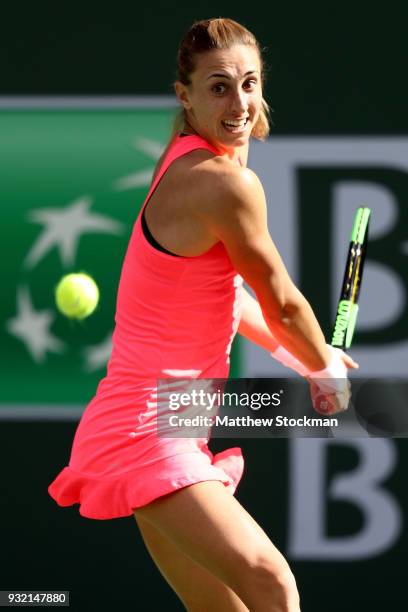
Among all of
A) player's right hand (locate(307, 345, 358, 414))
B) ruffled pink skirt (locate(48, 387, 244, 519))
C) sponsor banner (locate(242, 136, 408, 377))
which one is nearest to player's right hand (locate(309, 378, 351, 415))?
player's right hand (locate(307, 345, 358, 414))

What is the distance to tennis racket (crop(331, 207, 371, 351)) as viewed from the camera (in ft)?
10.3

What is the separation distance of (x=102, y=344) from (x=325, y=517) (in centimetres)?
85

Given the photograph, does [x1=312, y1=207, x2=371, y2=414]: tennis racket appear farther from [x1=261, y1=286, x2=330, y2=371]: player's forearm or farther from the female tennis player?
[x1=261, y1=286, x2=330, y2=371]: player's forearm

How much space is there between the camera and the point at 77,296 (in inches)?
147

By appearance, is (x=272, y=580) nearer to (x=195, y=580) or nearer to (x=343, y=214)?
(x=195, y=580)

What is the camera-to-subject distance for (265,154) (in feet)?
12.5

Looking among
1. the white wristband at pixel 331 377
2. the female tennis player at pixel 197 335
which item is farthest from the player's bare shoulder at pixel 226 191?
the white wristband at pixel 331 377

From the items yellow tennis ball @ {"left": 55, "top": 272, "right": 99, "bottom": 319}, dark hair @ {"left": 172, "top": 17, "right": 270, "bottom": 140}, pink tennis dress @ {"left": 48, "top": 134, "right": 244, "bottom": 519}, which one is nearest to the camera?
pink tennis dress @ {"left": 48, "top": 134, "right": 244, "bottom": 519}

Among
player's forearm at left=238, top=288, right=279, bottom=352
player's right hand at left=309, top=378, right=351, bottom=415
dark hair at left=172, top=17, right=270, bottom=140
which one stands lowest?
player's right hand at left=309, top=378, right=351, bottom=415

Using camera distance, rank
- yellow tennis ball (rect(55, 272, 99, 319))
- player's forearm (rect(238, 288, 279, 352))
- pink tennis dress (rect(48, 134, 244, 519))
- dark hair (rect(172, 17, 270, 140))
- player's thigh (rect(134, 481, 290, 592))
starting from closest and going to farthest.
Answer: player's thigh (rect(134, 481, 290, 592))
pink tennis dress (rect(48, 134, 244, 519))
dark hair (rect(172, 17, 270, 140))
player's forearm (rect(238, 288, 279, 352))
yellow tennis ball (rect(55, 272, 99, 319))

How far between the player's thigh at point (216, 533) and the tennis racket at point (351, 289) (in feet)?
2.40

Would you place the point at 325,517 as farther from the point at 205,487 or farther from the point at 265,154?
the point at 205,487

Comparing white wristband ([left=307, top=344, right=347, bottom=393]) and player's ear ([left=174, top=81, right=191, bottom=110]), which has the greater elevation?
player's ear ([left=174, top=81, right=191, bottom=110])

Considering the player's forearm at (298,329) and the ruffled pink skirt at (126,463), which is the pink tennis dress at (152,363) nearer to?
the ruffled pink skirt at (126,463)
